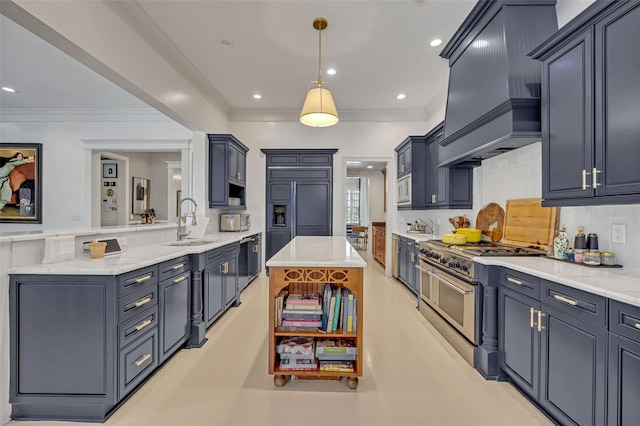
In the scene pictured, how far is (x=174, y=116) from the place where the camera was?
3.68 m

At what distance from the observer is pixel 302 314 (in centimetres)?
214

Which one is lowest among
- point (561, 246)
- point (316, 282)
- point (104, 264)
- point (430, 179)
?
point (316, 282)

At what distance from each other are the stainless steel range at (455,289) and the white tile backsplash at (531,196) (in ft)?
1.45

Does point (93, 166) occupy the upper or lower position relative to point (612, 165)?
upper

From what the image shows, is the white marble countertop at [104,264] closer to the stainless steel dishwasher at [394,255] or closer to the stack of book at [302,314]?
the stack of book at [302,314]

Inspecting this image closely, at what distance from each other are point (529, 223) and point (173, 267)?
10.6 ft

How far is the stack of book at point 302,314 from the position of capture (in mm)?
2137

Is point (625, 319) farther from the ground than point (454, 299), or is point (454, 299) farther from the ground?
point (625, 319)

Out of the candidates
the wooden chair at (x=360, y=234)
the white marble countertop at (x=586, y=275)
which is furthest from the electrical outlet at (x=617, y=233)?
the wooden chair at (x=360, y=234)

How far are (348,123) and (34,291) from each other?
511 centimetres

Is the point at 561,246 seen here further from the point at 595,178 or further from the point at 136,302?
the point at 136,302

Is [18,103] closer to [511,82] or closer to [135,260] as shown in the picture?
[135,260]

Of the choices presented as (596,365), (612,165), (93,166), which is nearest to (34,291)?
(596,365)

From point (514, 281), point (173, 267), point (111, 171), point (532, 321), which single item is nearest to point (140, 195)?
point (111, 171)
